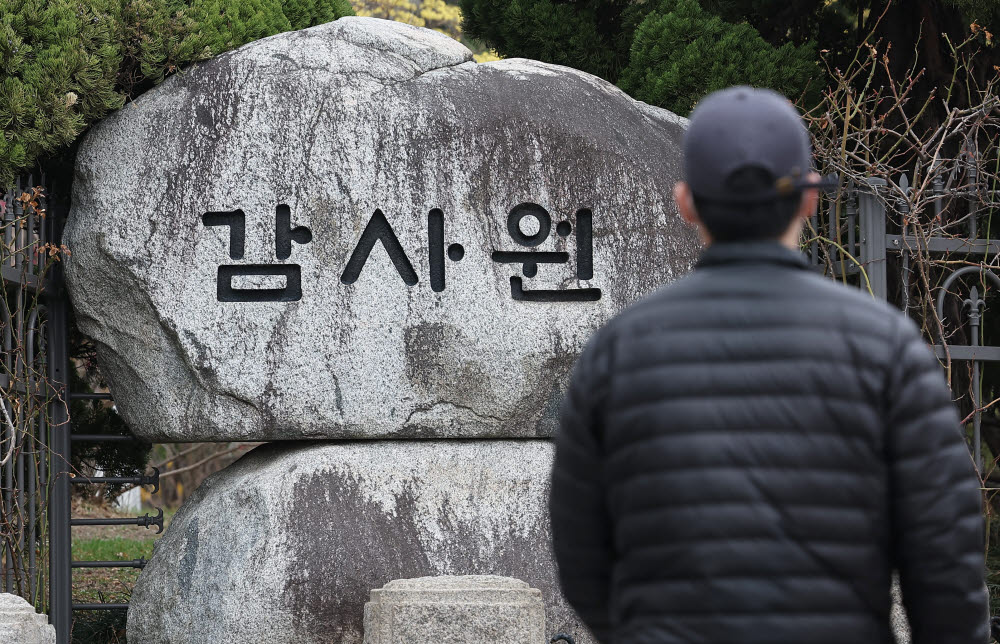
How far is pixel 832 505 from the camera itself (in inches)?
60.5

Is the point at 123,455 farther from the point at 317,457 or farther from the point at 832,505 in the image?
the point at 832,505

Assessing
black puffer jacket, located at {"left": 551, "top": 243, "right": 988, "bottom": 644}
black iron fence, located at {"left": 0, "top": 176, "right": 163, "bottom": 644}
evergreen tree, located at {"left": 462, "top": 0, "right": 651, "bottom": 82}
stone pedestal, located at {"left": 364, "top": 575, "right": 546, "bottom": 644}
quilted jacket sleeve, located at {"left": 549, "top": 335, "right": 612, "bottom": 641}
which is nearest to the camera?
black puffer jacket, located at {"left": 551, "top": 243, "right": 988, "bottom": 644}

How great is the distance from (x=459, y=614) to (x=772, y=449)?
2144mm

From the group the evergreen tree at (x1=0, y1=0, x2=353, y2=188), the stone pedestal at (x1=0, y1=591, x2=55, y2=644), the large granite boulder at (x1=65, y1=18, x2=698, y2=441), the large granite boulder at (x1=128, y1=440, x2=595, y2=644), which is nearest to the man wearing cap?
the stone pedestal at (x1=0, y1=591, x2=55, y2=644)

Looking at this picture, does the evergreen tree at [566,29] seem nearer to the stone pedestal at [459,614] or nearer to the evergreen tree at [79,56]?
the evergreen tree at [79,56]

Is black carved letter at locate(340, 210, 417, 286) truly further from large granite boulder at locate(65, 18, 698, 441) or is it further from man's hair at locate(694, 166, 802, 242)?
man's hair at locate(694, 166, 802, 242)

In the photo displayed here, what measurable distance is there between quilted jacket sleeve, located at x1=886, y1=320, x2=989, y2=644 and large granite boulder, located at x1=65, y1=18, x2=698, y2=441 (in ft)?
9.76

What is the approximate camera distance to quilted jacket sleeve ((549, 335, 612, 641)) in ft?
5.50

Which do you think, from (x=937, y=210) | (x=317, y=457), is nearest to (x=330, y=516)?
(x=317, y=457)

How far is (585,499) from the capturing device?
1.69 metres

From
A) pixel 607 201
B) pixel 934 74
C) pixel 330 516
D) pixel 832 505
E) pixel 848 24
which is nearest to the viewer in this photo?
pixel 832 505

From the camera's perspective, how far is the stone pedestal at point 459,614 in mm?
3504

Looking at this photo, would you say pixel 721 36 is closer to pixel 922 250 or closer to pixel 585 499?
pixel 922 250

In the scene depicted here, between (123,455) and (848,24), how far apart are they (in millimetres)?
4434
